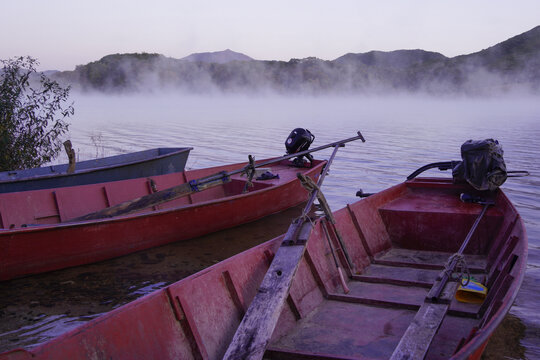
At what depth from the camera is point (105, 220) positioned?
6.64 m

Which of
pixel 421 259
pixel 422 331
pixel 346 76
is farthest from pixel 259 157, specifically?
pixel 346 76

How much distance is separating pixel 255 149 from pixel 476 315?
14.4 m

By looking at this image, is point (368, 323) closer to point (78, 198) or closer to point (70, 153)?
point (78, 198)

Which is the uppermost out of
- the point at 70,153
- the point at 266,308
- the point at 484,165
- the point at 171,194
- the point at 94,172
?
the point at 70,153

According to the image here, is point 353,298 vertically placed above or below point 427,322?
below

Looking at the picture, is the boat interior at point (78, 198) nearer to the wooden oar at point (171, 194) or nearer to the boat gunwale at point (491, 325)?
the wooden oar at point (171, 194)

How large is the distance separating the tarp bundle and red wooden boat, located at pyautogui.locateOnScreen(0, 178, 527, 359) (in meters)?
0.28

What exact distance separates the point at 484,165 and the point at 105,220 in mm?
5001

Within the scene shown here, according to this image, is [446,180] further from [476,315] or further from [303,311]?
[303,311]

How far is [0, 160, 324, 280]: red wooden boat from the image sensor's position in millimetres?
6211

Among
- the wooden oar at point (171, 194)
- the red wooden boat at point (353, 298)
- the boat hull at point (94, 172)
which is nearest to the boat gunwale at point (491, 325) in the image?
the red wooden boat at point (353, 298)

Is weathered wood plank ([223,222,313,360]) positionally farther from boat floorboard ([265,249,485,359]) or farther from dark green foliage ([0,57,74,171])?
dark green foliage ([0,57,74,171])

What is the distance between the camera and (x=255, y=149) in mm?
18438

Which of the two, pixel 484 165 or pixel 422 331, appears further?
pixel 484 165
